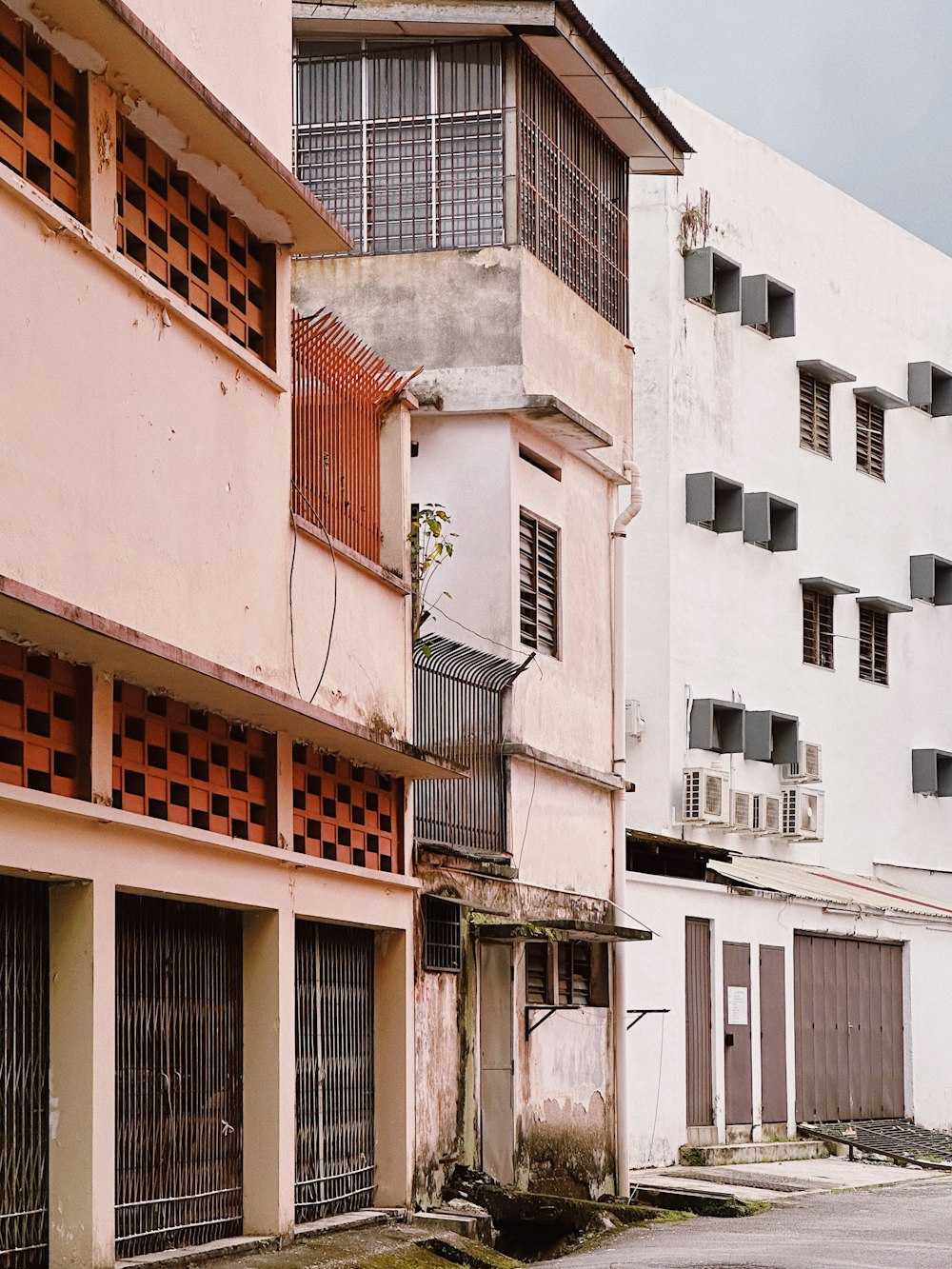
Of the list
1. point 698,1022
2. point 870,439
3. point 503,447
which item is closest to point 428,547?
point 503,447

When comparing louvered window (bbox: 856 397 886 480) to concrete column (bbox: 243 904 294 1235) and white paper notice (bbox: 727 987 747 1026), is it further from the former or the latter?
concrete column (bbox: 243 904 294 1235)

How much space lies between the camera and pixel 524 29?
1675cm

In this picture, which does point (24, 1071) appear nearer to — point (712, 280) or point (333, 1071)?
point (333, 1071)

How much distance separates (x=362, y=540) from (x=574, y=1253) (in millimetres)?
4978

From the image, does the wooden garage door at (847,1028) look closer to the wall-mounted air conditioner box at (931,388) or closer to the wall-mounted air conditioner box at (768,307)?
the wall-mounted air conditioner box at (768,307)

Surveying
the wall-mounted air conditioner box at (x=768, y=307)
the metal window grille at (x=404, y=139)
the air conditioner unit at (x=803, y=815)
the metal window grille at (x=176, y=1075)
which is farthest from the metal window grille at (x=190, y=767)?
the wall-mounted air conditioner box at (x=768, y=307)

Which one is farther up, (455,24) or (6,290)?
(455,24)

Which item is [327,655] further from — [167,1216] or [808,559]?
[808,559]

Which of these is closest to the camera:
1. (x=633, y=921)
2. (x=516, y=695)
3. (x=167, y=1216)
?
(x=167, y=1216)

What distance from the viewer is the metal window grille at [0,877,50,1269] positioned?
9.52 m

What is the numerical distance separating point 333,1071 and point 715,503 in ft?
49.5

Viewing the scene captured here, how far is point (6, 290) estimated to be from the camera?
8.95 m

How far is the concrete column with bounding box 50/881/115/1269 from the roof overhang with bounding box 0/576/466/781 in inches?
43.7

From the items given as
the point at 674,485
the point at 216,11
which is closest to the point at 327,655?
the point at 216,11
